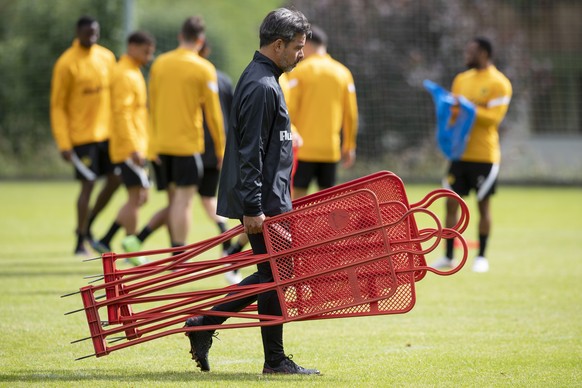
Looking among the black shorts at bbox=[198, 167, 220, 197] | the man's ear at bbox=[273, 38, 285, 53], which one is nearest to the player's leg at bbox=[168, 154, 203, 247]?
the black shorts at bbox=[198, 167, 220, 197]

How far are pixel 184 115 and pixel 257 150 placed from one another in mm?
4716

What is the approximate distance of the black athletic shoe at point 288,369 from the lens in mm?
6117

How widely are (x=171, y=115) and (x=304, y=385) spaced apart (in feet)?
16.9

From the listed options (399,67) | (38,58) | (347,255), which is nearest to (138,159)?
(347,255)

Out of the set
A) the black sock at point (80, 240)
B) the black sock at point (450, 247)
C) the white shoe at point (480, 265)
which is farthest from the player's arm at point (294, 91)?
the black sock at point (80, 240)

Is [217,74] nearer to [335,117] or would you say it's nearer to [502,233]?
[335,117]

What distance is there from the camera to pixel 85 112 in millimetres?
12766

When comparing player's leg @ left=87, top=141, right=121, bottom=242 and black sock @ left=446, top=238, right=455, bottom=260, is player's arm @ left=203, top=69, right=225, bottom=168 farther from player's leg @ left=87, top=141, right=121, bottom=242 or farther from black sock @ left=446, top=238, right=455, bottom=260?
black sock @ left=446, top=238, right=455, bottom=260

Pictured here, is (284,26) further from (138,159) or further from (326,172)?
(326,172)

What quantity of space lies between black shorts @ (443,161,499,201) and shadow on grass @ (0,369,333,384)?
5991mm

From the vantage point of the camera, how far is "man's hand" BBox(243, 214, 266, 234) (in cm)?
588

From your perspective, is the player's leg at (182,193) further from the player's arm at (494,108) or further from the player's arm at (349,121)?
the player's arm at (494,108)

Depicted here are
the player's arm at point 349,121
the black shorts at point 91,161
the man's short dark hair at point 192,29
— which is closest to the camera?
the man's short dark hair at point 192,29

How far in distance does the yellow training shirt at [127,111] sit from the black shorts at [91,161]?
1.04m
